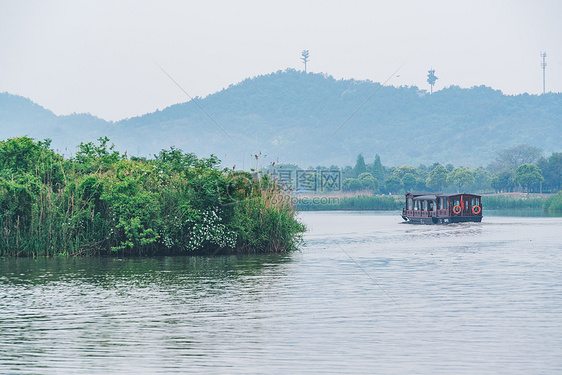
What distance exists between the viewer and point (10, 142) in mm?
27562

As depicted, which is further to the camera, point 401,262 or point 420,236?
point 420,236

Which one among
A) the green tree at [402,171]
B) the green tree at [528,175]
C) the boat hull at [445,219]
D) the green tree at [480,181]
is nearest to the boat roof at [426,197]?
the boat hull at [445,219]

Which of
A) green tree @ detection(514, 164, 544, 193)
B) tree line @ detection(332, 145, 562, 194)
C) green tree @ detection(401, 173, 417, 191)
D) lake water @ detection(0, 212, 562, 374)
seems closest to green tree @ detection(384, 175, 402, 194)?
tree line @ detection(332, 145, 562, 194)

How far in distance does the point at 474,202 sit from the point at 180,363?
53.8 m

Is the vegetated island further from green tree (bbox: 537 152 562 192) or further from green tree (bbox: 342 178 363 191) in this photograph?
green tree (bbox: 537 152 562 192)

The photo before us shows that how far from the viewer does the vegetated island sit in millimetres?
25094

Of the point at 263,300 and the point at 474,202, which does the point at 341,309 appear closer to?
the point at 263,300

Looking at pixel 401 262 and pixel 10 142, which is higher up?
pixel 10 142

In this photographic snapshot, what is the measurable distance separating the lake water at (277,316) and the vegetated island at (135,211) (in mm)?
1158

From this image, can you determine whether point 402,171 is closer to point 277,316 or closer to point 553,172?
point 553,172

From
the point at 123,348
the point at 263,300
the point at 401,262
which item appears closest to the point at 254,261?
the point at 401,262

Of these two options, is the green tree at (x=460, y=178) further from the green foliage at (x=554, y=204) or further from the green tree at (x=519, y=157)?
the green foliage at (x=554, y=204)

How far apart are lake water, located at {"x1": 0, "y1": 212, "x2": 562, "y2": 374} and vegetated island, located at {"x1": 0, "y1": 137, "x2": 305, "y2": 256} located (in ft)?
3.80

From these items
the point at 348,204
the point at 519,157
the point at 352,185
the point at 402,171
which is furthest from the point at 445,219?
the point at 519,157
